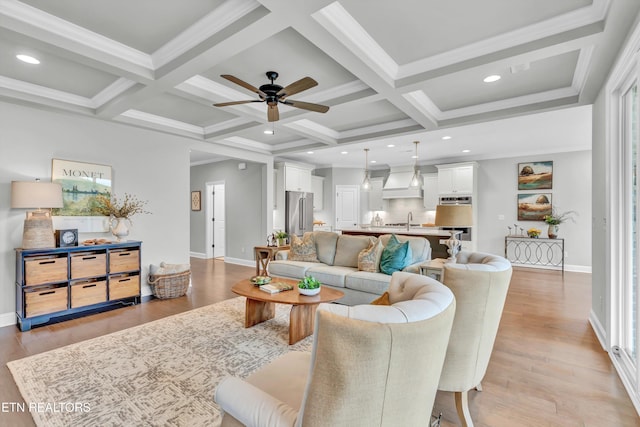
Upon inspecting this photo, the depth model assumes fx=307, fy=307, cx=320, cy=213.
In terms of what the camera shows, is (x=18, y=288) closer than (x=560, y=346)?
No

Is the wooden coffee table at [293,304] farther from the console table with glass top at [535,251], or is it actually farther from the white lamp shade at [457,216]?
the console table with glass top at [535,251]

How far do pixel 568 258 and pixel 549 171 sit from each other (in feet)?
6.38

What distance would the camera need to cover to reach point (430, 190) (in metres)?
7.91

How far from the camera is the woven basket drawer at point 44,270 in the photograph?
3.39 metres

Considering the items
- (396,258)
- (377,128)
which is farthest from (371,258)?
(377,128)

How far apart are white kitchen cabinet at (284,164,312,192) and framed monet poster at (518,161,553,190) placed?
16.5 ft

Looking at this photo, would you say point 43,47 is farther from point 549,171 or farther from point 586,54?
point 549,171

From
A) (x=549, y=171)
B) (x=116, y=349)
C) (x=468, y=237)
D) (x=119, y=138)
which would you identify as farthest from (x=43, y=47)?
(x=549, y=171)

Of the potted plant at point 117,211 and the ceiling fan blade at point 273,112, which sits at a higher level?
the ceiling fan blade at point 273,112

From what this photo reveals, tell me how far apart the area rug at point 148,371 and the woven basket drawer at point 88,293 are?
0.93m

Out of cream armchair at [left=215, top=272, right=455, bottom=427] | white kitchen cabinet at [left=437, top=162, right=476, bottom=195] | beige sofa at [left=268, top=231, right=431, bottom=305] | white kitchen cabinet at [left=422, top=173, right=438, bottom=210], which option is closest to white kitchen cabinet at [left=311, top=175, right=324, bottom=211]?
white kitchen cabinet at [left=422, top=173, right=438, bottom=210]

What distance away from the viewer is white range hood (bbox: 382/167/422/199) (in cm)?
823

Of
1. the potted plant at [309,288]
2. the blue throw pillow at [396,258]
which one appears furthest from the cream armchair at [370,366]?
the blue throw pillow at [396,258]

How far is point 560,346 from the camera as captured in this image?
117 inches
